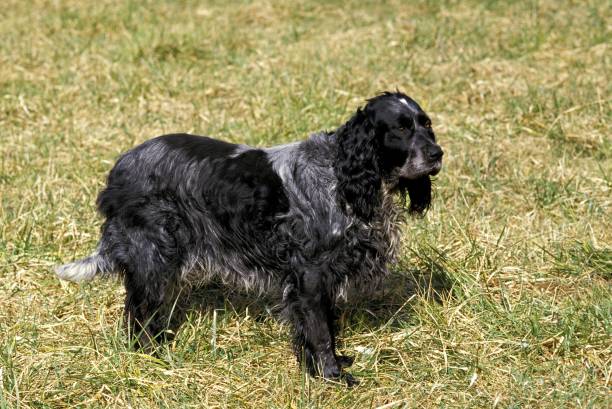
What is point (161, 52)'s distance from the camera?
8.95m

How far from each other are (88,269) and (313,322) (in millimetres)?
1244

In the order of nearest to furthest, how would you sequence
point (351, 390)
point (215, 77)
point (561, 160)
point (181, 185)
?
point (351, 390), point (181, 185), point (561, 160), point (215, 77)

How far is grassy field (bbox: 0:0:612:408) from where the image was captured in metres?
4.12

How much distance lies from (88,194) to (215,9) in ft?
17.7

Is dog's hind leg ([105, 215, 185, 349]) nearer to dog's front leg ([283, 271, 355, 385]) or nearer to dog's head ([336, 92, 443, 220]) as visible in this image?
dog's front leg ([283, 271, 355, 385])

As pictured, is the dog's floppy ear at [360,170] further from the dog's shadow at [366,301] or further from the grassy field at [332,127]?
the grassy field at [332,127]

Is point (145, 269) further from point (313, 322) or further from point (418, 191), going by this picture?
point (418, 191)

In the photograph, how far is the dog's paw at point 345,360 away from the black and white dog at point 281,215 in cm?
1

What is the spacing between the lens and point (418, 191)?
14.9 feet

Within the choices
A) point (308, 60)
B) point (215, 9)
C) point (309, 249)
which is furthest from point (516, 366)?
point (215, 9)

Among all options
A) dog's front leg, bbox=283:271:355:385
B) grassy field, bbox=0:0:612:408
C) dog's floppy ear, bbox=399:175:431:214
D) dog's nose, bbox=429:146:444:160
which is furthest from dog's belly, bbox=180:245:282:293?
dog's nose, bbox=429:146:444:160

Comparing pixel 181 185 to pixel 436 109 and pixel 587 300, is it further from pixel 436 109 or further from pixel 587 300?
pixel 436 109

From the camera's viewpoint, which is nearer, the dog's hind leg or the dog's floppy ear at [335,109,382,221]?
the dog's floppy ear at [335,109,382,221]

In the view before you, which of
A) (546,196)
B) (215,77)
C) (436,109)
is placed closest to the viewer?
(546,196)
